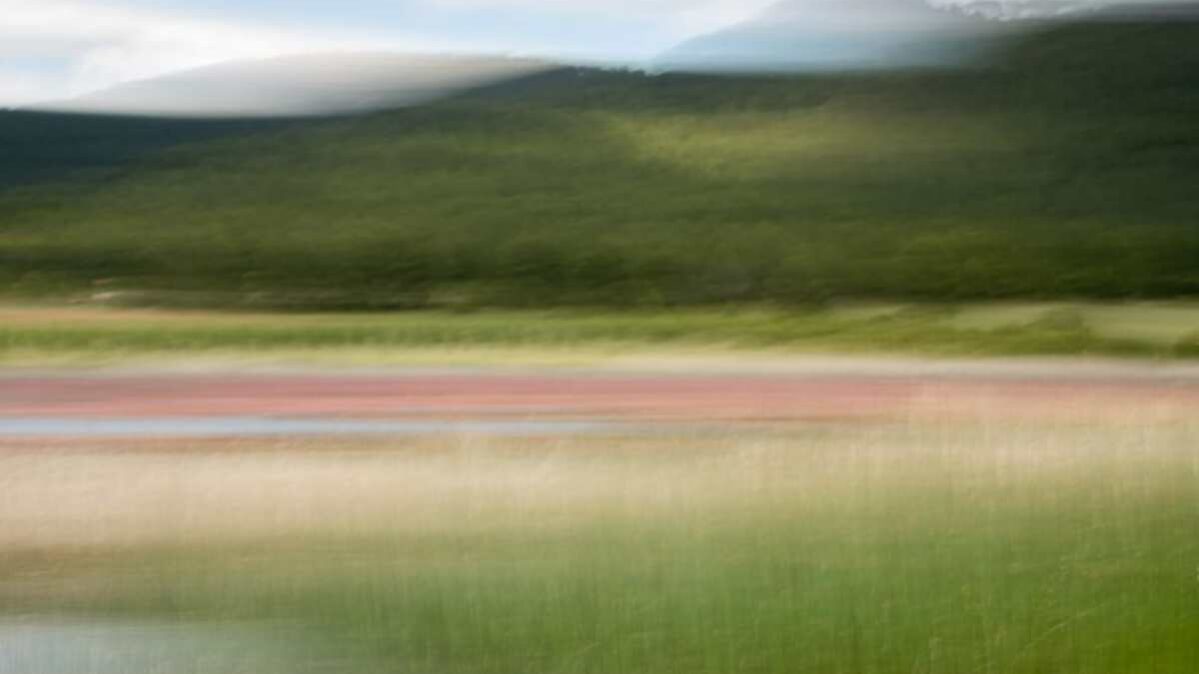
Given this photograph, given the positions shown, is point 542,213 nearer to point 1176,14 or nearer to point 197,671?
point 1176,14

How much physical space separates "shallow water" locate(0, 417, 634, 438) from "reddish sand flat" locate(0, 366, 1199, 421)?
646 millimetres

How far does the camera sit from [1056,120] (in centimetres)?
6334

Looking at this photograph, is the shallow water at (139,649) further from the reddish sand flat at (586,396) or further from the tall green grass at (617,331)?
the tall green grass at (617,331)

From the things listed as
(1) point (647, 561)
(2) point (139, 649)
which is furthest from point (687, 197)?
(2) point (139, 649)

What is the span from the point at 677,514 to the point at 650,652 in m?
3.17

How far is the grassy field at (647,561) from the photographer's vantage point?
7.33m

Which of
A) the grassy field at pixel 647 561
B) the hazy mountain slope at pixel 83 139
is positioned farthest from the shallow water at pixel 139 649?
the hazy mountain slope at pixel 83 139

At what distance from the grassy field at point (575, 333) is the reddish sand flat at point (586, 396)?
9.96ft

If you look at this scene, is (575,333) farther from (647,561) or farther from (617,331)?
(647,561)

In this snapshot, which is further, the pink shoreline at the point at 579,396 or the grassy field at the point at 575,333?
the grassy field at the point at 575,333

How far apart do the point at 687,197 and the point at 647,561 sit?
46.9 m

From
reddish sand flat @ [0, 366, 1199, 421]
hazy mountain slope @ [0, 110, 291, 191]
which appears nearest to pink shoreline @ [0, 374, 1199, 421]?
reddish sand flat @ [0, 366, 1199, 421]

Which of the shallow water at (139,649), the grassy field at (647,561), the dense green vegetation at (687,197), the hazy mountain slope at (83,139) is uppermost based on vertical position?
the shallow water at (139,649)

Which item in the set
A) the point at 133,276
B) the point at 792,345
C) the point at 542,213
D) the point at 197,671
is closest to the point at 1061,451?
the point at 197,671
